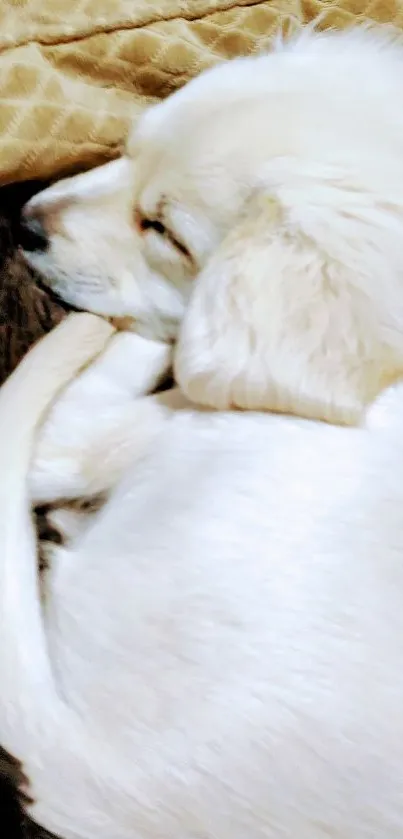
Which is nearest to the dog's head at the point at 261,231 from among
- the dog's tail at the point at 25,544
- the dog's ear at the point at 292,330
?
the dog's ear at the point at 292,330

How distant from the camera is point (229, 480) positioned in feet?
3.01

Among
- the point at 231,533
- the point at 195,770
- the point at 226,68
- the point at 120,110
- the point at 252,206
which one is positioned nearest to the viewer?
the point at 195,770

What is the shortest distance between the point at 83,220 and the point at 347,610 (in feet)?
2.18

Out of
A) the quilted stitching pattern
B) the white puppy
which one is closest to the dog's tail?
the white puppy

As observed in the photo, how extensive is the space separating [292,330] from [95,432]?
0.28m

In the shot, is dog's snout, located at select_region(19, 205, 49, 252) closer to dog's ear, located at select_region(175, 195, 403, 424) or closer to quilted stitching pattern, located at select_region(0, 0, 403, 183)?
quilted stitching pattern, located at select_region(0, 0, 403, 183)

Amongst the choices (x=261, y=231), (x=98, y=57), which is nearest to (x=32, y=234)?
(x=98, y=57)

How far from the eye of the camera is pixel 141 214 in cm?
118

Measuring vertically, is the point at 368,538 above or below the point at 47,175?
below

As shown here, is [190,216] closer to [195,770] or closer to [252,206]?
[252,206]

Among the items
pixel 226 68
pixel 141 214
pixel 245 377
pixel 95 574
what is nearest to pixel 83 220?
pixel 141 214

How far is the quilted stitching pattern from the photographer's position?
3.83ft

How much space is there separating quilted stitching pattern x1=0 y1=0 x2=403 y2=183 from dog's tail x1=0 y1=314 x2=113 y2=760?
0.26m

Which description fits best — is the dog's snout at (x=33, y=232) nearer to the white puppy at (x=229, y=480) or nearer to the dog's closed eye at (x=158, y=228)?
the white puppy at (x=229, y=480)
